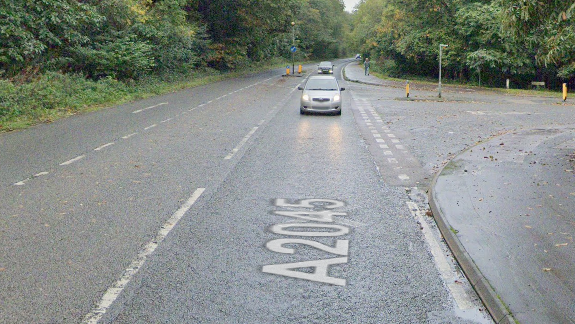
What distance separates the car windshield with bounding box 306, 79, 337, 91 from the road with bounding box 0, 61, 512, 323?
897 cm

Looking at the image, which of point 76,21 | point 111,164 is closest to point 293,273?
point 111,164

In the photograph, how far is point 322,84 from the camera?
24.2m

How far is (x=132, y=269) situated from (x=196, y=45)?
1788 inches

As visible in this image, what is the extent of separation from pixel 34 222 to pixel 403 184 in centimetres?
581

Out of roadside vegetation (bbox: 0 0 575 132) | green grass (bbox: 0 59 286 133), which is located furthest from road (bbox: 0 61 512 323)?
green grass (bbox: 0 59 286 133)

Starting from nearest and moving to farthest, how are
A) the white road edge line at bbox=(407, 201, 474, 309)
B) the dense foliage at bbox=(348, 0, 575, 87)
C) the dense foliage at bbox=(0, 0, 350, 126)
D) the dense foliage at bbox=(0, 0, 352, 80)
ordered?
the white road edge line at bbox=(407, 201, 474, 309), the dense foliage at bbox=(0, 0, 350, 126), the dense foliage at bbox=(0, 0, 352, 80), the dense foliage at bbox=(348, 0, 575, 87)

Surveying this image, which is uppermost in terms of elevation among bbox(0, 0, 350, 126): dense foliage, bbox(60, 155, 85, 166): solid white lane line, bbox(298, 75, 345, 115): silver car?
bbox(0, 0, 350, 126): dense foliage

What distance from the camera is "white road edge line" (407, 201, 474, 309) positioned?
5.22m

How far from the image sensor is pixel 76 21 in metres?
26.9

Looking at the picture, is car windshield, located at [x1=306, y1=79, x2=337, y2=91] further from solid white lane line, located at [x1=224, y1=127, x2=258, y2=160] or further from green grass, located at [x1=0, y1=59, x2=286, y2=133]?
green grass, located at [x1=0, y1=59, x2=286, y2=133]

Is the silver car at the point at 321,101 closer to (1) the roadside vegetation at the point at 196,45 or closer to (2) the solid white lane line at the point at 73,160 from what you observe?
(1) the roadside vegetation at the point at 196,45

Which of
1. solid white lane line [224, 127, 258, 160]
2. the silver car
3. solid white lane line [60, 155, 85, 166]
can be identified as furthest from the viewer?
the silver car

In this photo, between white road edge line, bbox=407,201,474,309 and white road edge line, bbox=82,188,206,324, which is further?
white road edge line, bbox=407,201,474,309

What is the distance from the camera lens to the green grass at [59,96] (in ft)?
65.0
